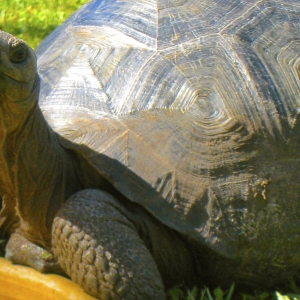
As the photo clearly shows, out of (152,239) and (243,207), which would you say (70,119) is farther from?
(243,207)

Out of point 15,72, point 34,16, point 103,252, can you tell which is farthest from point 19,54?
point 34,16

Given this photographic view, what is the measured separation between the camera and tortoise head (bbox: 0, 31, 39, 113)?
2451 millimetres

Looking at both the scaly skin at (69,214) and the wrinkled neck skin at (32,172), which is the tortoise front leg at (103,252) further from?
the wrinkled neck skin at (32,172)

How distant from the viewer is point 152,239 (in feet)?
9.78

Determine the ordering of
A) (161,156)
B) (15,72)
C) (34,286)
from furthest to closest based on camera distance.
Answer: (34,286), (161,156), (15,72)

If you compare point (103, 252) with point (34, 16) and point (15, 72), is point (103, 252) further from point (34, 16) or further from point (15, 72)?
point (34, 16)

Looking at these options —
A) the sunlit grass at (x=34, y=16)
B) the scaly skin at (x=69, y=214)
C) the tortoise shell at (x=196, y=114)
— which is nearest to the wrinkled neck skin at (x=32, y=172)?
the scaly skin at (x=69, y=214)

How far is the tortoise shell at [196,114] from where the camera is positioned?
2.88m

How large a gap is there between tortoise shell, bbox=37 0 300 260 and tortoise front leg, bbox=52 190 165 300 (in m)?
0.15

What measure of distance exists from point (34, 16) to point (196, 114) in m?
5.29

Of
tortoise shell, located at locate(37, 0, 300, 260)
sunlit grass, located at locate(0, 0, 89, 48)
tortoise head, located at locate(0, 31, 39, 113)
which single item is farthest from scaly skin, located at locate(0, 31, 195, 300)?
sunlit grass, located at locate(0, 0, 89, 48)

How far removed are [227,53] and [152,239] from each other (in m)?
0.98

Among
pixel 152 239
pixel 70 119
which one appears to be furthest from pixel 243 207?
pixel 70 119

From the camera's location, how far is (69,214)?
111 inches
